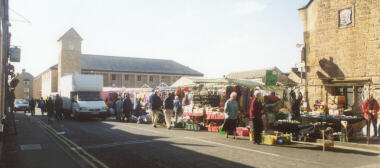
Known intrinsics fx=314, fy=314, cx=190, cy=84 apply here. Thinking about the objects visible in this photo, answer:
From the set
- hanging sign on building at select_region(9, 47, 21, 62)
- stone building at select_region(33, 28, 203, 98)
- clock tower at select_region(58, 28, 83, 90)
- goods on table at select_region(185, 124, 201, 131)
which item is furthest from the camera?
stone building at select_region(33, 28, 203, 98)

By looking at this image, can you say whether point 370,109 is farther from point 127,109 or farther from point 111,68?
point 111,68

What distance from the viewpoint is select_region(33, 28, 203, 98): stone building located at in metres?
63.8

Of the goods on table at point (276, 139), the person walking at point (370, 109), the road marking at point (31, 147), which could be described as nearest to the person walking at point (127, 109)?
the road marking at point (31, 147)

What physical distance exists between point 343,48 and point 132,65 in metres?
60.8

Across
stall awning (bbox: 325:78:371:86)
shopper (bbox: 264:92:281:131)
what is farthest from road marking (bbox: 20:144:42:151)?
stall awning (bbox: 325:78:371:86)

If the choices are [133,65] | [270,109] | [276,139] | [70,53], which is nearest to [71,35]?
[70,53]

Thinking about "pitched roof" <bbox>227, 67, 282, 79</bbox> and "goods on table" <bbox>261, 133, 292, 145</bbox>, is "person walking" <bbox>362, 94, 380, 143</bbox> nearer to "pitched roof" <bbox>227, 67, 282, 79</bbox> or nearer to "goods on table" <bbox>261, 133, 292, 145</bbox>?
"goods on table" <bbox>261, 133, 292, 145</bbox>

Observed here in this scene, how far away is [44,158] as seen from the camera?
27.1ft

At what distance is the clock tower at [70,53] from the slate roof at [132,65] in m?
3.01

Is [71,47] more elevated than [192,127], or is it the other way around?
[71,47]

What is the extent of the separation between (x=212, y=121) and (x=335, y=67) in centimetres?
707

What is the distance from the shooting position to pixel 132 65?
7300cm

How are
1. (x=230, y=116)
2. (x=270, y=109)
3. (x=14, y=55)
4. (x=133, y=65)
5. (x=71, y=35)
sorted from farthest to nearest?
1. (x=133, y=65)
2. (x=71, y=35)
3. (x=14, y=55)
4. (x=270, y=109)
5. (x=230, y=116)

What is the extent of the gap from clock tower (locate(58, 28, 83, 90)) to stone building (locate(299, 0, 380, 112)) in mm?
53537
